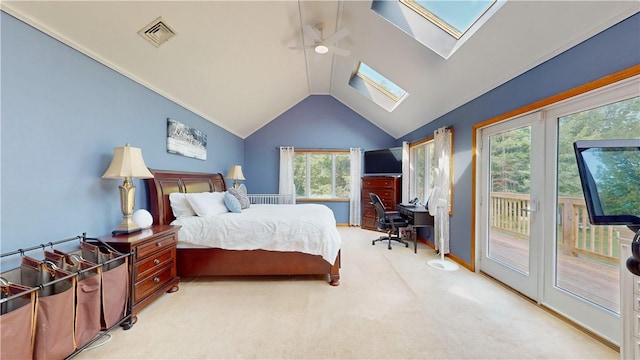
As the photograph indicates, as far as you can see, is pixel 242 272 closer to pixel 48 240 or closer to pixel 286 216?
pixel 286 216

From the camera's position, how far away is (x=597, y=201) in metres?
1.00

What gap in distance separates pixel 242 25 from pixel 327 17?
1.11 meters

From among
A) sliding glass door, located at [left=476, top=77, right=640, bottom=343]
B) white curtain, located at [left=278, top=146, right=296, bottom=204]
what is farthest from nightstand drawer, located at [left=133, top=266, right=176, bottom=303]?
white curtain, located at [left=278, top=146, right=296, bottom=204]

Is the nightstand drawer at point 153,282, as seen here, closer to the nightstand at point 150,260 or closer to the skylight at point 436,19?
the nightstand at point 150,260

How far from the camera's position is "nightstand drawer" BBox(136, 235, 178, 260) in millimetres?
2182

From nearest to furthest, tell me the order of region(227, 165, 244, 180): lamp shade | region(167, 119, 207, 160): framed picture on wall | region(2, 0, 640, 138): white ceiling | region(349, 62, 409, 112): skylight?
region(2, 0, 640, 138): white ceiling
region(167, 119, 207, 160): framed picture on wall
region(349, 62, 409, 112): skylight
region(227, 165, 244, 180): lamp shade

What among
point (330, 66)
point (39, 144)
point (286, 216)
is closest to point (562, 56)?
point (286, 216)

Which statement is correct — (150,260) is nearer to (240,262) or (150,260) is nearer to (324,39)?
(240,262)

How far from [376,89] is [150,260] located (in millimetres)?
5015

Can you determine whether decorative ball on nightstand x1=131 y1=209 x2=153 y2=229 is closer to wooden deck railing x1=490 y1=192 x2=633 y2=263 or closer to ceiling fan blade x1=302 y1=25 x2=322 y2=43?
ceiling fan blade x1=302 y1=25 x2=322 y2=43

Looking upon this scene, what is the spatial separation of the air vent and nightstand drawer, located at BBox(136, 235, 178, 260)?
1.98 m

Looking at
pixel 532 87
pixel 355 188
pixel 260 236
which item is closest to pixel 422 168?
pixel 355 188

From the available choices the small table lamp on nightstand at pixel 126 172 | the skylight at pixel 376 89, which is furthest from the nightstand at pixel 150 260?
the skylight at pixel 376 89

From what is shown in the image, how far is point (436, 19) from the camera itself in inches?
115
